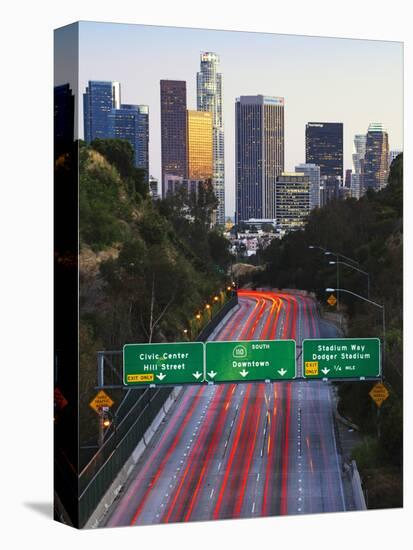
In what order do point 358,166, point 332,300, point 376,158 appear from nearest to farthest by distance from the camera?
point 332,300, point 376,158, point 358,166

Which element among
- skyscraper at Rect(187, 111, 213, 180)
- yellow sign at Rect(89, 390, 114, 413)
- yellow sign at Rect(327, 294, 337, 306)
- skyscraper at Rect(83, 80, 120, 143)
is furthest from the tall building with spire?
yellow sign at Rect(89, 390, 114, 413)

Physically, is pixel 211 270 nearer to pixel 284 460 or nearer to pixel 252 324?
pixel 252 324

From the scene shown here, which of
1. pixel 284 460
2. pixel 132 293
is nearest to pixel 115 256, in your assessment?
pixel 132 293

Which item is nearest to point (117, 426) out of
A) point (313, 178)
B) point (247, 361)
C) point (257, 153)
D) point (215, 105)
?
point (247, 361)

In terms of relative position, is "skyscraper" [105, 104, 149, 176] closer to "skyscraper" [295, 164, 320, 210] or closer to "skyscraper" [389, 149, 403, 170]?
"skyscraper" [295, 164, 320, 210]

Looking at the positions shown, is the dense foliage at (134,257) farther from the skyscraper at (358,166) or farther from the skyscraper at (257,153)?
the skyscraper at (358,166)

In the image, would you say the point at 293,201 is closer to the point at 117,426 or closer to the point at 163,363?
the point at 163,363

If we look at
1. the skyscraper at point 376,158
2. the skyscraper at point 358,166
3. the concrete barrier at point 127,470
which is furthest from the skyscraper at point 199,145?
the concrete barrier at point 127,470
